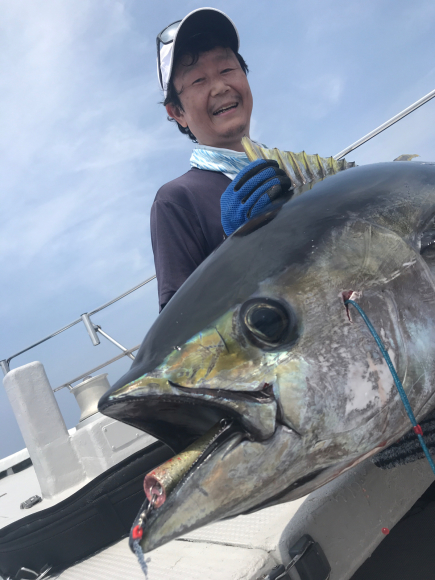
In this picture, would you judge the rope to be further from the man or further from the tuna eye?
the man

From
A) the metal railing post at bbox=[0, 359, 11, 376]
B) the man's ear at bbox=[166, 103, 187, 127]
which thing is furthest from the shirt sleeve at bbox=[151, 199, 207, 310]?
the metal railing post at bbox=[0, 359, 11, 376]

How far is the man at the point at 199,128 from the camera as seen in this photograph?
1.62 metres

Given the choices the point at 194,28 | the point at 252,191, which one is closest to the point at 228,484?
the point at 252,191

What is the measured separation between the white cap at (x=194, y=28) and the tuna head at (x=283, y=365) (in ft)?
4.02

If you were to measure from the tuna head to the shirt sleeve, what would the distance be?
1.83 ft

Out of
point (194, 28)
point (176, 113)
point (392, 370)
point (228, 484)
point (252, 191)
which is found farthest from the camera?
point (176, 113)

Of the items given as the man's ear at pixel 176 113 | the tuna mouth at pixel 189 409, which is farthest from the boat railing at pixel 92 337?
the tuna mouth at pixel 189 409

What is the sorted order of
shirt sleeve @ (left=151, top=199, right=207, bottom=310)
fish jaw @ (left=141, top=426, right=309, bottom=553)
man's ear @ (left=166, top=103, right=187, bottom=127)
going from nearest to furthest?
fish jaw @ (left=141, top=426, right=309, bottom=553), shirt sleeve @ (left=151, top=199, right=207, bottom=310), man's ear @ (left=166, top=103, right=187, bottom=127)

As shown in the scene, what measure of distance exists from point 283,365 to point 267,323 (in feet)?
0.29

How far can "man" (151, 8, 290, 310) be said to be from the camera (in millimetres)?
1625

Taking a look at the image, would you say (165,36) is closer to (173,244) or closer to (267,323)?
(173,244)

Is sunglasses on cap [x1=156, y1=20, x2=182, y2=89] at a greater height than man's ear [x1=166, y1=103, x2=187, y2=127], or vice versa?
sunglasses on cap [x1=156, y1=20, x2=182, y2=89]

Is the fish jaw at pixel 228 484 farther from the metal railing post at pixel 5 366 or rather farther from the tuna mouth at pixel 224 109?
the metal railing post at pixel 5 366

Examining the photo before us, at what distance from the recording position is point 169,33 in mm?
1816
